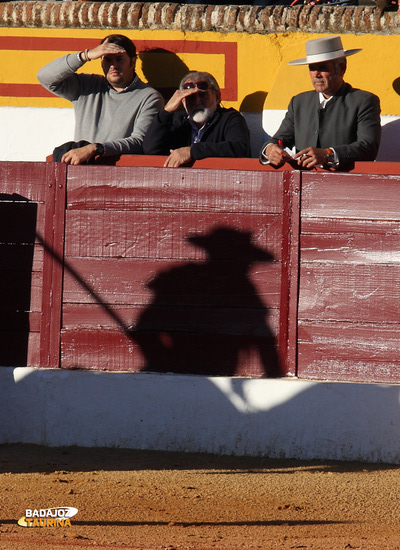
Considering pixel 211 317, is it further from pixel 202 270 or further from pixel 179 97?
pixel 179 97

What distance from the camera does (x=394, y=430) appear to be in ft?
16.6

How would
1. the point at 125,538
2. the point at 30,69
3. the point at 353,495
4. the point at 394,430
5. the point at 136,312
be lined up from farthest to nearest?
the point at 30,69, the point at 136,312, the point at 394,430, the point at 353,495, the point at 125,538

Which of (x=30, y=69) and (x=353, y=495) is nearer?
(x=353, y=495)

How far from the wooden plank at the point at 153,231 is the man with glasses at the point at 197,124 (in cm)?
47

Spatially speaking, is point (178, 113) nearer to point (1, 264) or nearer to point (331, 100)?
point (331, 100)

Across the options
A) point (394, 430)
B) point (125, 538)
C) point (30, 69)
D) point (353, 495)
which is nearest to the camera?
point (125, 538)

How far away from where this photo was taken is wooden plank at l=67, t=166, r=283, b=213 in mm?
5328

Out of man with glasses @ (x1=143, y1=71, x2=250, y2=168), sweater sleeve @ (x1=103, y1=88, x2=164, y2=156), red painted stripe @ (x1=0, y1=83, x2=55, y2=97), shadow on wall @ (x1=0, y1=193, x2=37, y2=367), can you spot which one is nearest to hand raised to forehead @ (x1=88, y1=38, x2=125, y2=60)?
sweater sleeve @ (x1=103, y1=88, x2=164, y2=156)

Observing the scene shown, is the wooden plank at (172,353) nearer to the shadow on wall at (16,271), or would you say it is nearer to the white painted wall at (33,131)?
the shadow on wall at (16,271)

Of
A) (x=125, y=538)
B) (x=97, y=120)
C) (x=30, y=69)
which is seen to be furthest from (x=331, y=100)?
(x=125, y=538)

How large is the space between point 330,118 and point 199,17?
1.54 metres

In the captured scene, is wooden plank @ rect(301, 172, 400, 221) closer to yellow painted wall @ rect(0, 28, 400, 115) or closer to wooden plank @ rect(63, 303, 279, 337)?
wooden plank @ rect(63, 303, 279, 337)

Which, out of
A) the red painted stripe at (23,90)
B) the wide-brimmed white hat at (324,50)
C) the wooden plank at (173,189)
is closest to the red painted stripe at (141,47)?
the red painted stripe at (23,90)

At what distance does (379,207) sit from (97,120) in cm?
196
